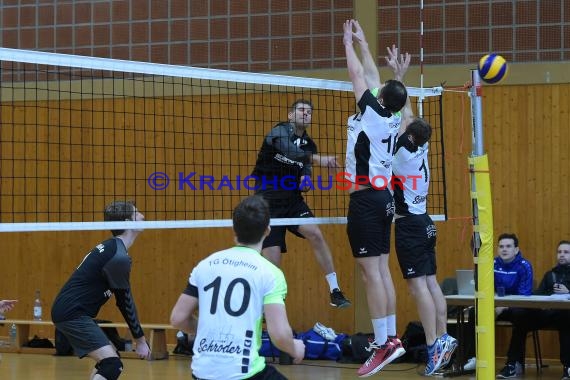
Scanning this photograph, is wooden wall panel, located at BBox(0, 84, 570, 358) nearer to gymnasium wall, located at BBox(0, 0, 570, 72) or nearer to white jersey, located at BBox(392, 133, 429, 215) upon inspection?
gymnasium wall, located at BBox(0, 0, 570, 72)

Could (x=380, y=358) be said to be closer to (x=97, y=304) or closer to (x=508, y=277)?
(x=97, y=304)

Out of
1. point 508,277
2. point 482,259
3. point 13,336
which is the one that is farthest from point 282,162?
point 13,336

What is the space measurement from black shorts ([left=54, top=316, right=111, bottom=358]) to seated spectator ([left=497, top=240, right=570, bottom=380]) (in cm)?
502

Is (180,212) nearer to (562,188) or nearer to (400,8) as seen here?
(400,8)

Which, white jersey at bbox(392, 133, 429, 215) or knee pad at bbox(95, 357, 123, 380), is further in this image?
white jersey at bbox(392, 133, 429, 215)

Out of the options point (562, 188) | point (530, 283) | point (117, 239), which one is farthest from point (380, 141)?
point (562, 188)

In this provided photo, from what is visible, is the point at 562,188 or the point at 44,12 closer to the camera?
Answer: the point at 562,188

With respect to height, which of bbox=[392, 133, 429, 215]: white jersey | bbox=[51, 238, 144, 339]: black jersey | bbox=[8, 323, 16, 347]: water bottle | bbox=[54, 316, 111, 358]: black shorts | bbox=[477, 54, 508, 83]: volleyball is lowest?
bbox=[8, 323, 16, 347]: water bottle

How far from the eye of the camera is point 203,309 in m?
4.87

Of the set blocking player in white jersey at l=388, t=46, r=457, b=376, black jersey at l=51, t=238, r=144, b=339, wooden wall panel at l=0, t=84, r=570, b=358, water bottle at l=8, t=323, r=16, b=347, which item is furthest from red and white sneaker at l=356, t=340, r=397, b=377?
water bottle at l=8, t=323, r=16, b=347

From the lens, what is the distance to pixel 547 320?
11.0 m

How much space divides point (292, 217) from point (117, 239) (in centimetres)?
247

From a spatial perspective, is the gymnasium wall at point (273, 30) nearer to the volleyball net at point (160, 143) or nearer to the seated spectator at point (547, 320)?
the volleyball net at point (160, 143)

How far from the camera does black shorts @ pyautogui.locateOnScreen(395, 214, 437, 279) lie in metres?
9.27
